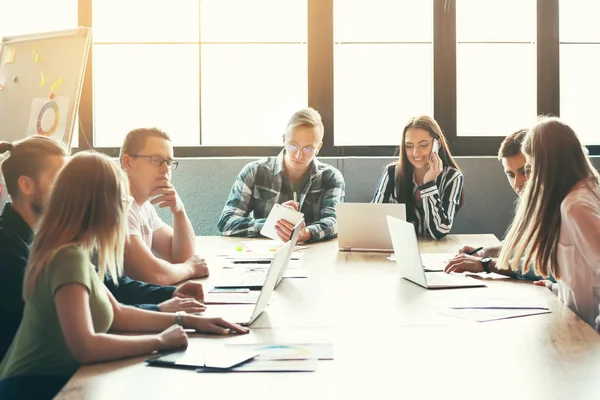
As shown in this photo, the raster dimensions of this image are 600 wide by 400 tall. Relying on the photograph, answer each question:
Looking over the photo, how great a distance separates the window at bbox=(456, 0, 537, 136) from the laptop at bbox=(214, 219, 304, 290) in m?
2.33

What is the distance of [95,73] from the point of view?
169 inches

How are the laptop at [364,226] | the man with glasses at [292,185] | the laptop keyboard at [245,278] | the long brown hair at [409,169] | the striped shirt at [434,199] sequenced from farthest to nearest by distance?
the long brown hair at [409,169] < the man with glasses at [292,185] < the striped shirt at [434,199] < the laptop at [364,226] < the laptop keyboard at [245,278]

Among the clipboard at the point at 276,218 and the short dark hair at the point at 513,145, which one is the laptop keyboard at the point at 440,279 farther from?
the clipboard at the point at 276,218

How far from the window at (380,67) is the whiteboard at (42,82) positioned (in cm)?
155

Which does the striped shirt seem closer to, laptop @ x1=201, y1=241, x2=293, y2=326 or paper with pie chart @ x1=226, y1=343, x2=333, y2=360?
laptop @ x1=201, y1=241, x2=293, y2=326

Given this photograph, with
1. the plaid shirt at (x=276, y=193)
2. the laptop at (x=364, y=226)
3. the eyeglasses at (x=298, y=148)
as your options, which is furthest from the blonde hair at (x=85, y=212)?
the eyeglasses at (x=298, y=148)

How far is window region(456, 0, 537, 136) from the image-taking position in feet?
14.0

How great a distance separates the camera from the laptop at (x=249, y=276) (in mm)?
2068

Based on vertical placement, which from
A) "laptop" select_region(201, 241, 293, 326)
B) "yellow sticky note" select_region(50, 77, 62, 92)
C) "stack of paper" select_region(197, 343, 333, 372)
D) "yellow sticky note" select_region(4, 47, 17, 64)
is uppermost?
"yellow sticky note" select_region(4, 47, 17, 64)

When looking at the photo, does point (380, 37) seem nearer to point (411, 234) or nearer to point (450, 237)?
point (450, 237)

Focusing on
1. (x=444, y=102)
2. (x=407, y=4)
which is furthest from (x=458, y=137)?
(x=407, y=4)

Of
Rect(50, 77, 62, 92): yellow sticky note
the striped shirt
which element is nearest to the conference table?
the striped shirt

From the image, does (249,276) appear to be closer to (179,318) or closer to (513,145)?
(179,318)

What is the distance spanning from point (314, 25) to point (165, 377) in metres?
3.30
